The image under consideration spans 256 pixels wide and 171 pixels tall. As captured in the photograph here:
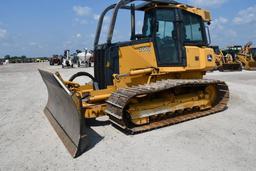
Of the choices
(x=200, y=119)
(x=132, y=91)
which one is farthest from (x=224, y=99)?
(x=132, y=91)

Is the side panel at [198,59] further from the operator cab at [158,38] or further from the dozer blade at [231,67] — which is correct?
the dozer blade at [231,67]

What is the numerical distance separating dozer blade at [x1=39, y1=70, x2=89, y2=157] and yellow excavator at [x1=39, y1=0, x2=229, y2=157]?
0.9 inches

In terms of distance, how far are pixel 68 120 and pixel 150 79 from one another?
92.0 inches

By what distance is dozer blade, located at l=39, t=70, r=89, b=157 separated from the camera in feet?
16.9

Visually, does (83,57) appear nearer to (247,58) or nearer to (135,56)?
(247,58)

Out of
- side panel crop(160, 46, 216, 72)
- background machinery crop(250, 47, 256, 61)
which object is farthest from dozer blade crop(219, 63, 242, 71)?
side panel crop(160, 46, 216, 72)

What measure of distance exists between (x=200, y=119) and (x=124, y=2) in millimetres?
3329

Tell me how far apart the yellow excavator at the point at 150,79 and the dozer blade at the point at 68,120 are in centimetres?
2

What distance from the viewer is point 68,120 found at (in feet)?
19.4

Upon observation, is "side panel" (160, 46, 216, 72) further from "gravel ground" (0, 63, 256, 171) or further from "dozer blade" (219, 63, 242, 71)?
"dozer blade" (219, 63, 242, 71)

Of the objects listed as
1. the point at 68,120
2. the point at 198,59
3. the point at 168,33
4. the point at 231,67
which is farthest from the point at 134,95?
the point at 231,67

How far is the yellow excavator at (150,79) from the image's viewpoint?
6.27 meters

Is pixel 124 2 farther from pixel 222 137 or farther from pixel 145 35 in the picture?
pixel 222 137

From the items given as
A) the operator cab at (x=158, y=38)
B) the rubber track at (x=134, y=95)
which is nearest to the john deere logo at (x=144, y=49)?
the operator cab at (x=158, y=38)
